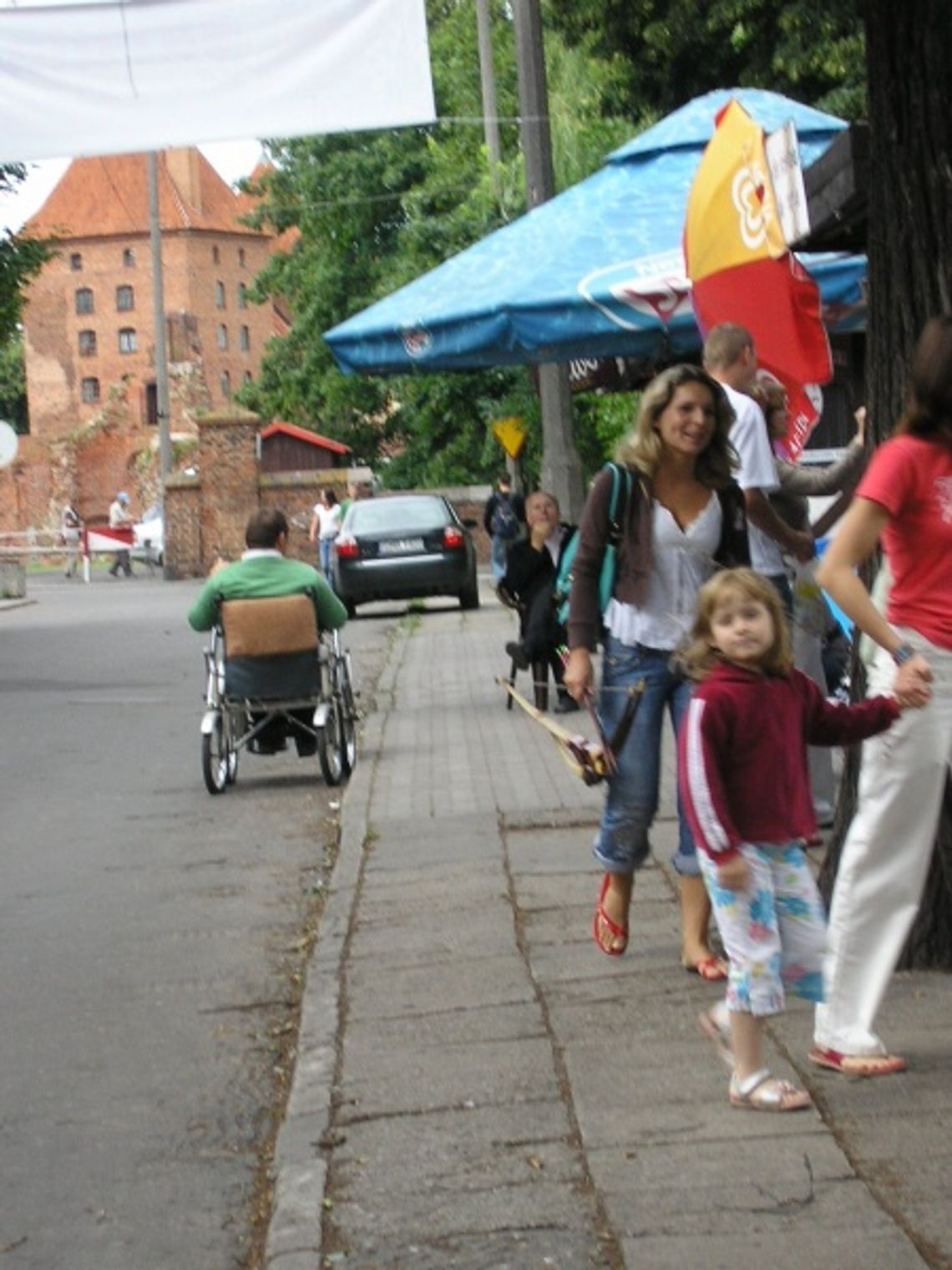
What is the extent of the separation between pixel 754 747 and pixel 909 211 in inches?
70.3

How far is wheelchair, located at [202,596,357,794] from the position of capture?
42.1 ft

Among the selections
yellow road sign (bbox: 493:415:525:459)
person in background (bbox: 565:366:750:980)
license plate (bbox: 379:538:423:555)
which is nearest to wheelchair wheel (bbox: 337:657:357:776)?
person in background (bbox: 565:366:750:980)

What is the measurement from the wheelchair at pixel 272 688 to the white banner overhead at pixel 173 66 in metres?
6.03

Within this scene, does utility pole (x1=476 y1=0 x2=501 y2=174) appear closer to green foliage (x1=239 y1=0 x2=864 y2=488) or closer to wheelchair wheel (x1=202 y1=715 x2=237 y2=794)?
green foliage (x1=239 y1=0 x2=864 y2=488)

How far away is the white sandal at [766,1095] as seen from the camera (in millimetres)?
5438

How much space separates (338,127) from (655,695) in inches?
74.6

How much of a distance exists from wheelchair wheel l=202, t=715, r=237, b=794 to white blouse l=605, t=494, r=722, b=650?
5.92 meters

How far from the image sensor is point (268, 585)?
1293cm

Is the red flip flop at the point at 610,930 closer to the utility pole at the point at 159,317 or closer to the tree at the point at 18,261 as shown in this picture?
the tree at the point at 18,261

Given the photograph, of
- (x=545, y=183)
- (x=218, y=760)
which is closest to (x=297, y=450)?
(x=545, y=183)

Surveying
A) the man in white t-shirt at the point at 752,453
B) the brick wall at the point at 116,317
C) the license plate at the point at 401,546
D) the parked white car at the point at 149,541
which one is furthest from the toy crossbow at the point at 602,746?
the brick wall at the point at 116,317

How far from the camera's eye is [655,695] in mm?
7031

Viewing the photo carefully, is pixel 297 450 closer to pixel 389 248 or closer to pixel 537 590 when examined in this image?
pixel 389 248

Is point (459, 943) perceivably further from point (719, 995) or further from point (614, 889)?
point (719, 995)
